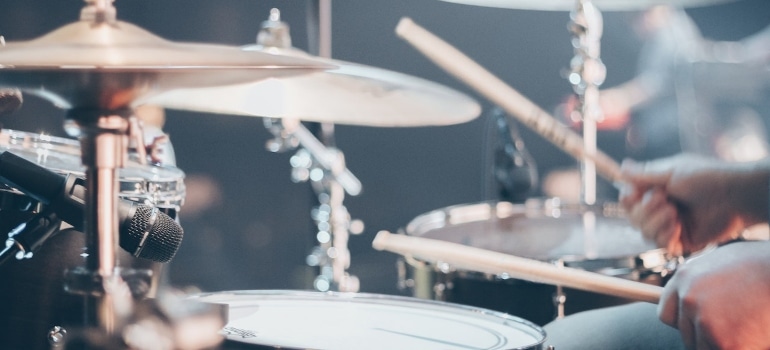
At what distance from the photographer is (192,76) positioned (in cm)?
84

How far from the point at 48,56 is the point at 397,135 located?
8.86 ft

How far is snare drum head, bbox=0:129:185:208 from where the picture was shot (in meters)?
1.02

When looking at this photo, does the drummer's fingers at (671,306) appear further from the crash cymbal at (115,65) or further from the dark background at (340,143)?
the dark background at (340,143)

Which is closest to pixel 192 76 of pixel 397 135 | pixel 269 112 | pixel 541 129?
pixel 269 112

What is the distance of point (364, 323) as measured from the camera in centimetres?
110

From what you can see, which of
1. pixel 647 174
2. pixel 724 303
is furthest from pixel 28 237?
pixel 647 174

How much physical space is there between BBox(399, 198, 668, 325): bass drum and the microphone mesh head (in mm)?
708

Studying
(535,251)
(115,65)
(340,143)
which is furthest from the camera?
(340,143)

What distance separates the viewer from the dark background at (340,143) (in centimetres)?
291

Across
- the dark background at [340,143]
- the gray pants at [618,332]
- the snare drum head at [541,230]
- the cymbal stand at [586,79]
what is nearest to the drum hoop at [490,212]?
the snare drum head at [541,230]

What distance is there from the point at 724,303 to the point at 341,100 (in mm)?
660

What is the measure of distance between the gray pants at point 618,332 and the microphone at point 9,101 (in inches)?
26.4

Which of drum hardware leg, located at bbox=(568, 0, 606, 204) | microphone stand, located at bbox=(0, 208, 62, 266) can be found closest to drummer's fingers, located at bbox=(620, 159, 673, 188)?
drum hardware leg, located at bbox=(568, 0, 606, 204)

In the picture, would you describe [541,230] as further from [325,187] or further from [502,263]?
[502,263]
